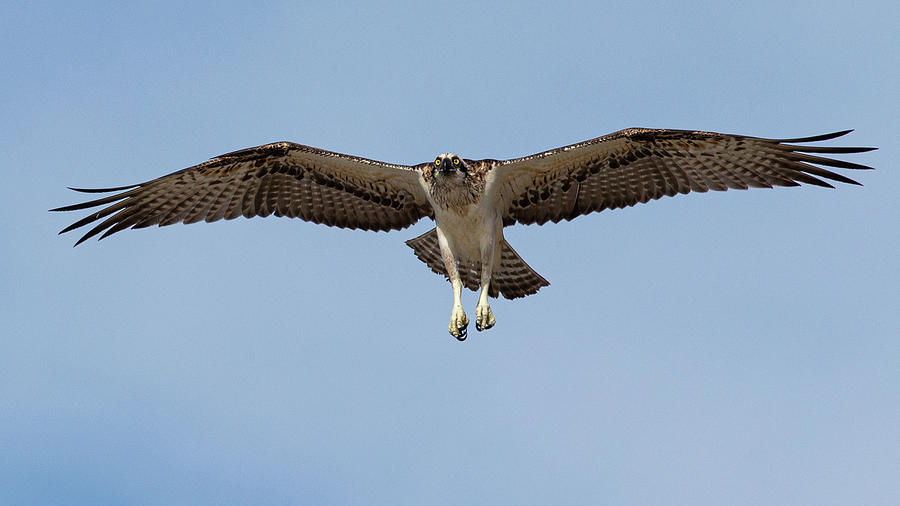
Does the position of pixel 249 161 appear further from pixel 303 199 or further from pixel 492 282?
pixel 492 282

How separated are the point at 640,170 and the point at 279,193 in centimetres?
436

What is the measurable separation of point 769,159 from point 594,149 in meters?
2.01

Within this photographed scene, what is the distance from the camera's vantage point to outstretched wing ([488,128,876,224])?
45.6ft

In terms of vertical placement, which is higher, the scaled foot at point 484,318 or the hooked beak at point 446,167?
the hooked beak at point 446,167

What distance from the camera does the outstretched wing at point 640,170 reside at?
13891 millimetres

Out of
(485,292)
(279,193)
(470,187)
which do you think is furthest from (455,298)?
(279,193)

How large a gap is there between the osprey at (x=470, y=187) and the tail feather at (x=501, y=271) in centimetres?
1

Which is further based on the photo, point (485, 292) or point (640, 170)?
point (640, 170)

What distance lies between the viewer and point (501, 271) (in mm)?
14555

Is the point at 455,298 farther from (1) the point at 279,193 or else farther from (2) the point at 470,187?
(1) the point at 279,193

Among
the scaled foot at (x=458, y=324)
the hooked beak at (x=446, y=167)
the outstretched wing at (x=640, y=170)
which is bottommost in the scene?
the scaled foot at (x=458, y=324)

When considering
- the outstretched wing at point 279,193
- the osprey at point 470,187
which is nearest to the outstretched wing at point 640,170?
the osprey at point 470,187

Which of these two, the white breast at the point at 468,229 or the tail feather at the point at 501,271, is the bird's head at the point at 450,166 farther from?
the tail feather at the point at 501,271

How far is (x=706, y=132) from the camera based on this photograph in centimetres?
1388
